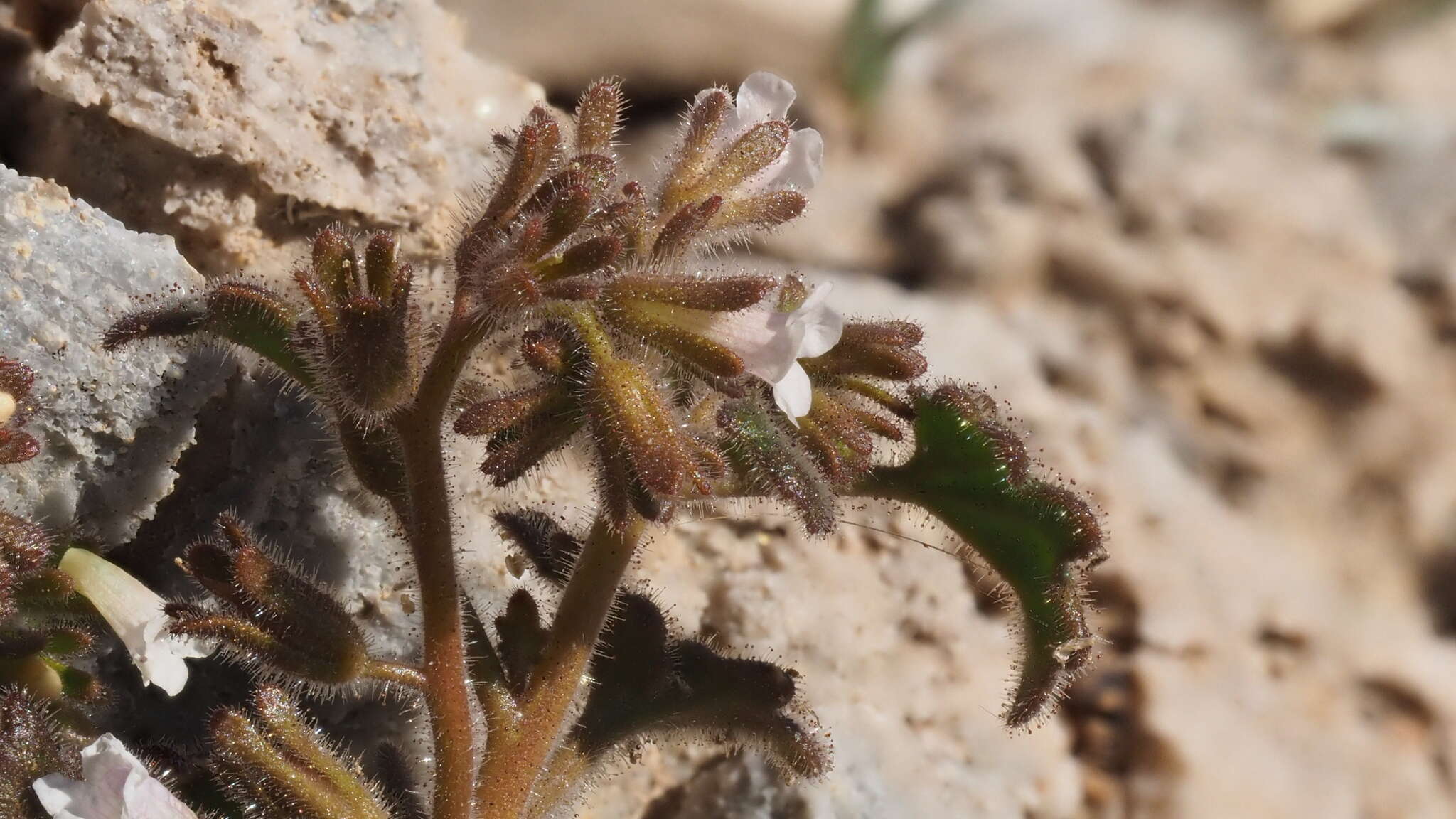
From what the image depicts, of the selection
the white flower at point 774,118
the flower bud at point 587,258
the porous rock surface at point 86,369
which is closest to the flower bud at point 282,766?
the porous rock surface at point 86,369

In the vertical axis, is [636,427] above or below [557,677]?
above

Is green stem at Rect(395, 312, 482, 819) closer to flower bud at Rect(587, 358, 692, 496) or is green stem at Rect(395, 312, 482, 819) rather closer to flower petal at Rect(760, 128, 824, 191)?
flower bud at Rect(587, 358, 692, 496)

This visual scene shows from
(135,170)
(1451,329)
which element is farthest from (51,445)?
(1451,329)

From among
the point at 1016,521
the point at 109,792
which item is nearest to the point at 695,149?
the point at 1016,521

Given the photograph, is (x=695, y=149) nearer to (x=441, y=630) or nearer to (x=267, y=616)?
(x=441, y=630)

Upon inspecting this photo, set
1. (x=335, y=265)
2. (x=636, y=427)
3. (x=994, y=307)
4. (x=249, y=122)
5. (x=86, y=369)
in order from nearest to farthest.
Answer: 1. (x=636, y=427)
2. (x=335, y=265)
3. (x=86, y=369)
4. (x=249, y=122)
5. (x=994, y=307)

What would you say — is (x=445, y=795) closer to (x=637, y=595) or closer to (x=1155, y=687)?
(x=637, y=595)
